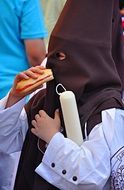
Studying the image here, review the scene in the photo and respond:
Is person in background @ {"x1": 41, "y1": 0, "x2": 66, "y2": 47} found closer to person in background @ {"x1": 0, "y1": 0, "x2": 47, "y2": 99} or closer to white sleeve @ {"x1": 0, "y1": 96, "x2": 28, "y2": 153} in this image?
person in background @ {"x1": 0, "y1": 0, "x2": 47, "y2": 99}

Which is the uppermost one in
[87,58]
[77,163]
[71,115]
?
[87,58]

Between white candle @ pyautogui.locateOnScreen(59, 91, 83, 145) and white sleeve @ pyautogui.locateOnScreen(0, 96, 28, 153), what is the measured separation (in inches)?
10.2

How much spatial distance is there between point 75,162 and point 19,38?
0.97 metres

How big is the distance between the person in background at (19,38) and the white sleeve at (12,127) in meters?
0.52

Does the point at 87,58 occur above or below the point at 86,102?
above

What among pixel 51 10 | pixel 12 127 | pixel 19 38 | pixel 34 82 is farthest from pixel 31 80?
pixel 51 10

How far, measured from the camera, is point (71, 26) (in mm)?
1671

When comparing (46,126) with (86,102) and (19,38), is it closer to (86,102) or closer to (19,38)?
(86,102)

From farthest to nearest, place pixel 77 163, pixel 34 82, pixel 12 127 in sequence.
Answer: pixel 12 127 < pixel 34 82 < pixel 77 163

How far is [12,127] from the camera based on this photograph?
6.12ft

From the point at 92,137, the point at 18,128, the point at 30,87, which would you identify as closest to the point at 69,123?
the point at 92,137

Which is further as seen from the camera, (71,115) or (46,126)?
(46,126)

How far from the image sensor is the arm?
1594 mm

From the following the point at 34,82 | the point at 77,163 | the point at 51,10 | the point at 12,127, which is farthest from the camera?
the point at 51,10
